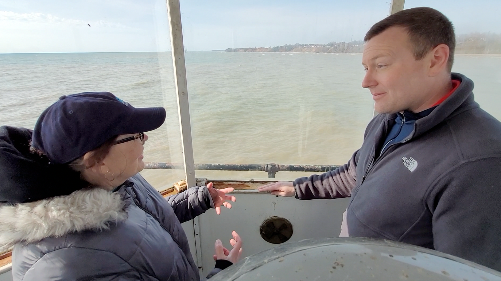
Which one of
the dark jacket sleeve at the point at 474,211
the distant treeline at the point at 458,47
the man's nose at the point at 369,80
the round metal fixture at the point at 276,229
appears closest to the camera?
the dark jacket sleeve at the point at 474,211

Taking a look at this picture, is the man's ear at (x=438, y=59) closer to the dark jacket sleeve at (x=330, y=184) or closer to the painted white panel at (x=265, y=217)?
the dark jacket sleeve at (x=330, y=184)

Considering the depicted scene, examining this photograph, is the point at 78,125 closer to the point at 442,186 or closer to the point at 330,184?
the point at 442,186

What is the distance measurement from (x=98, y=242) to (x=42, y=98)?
2.08 metres

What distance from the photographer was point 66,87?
2416 mm

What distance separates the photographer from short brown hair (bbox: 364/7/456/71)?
1.14 meters

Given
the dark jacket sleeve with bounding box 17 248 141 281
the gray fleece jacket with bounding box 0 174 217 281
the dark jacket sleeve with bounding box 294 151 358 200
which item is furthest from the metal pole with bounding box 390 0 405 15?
the dark jacket sleeve with bounding box 17 248 141 281

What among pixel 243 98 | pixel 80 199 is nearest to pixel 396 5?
pixel 243 98

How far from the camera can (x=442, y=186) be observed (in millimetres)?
968

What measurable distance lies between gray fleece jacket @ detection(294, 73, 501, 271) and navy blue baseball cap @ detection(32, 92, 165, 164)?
1.07 meters

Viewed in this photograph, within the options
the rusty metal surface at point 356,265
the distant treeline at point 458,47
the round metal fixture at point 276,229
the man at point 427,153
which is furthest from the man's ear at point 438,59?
the round metal fixture at point 276,229

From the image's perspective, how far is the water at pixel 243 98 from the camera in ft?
6.79

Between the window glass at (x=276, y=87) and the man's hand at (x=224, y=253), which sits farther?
the window glass at (x=276, y=87)

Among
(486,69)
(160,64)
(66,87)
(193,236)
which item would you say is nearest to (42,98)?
(66,87)

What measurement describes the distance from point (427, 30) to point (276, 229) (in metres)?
1.71
